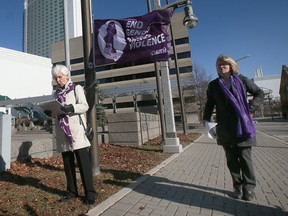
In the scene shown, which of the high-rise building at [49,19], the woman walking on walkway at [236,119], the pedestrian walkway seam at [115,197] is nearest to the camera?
the pedestrian walkway seam at [115,197]

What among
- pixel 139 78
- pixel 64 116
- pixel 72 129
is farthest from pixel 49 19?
pixel 139 78

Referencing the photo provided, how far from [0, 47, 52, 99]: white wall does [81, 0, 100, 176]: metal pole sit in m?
87.1

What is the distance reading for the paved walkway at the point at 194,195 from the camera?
10.7 ft

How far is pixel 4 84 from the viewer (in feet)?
264

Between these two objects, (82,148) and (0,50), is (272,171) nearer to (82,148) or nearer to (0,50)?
(82,148)

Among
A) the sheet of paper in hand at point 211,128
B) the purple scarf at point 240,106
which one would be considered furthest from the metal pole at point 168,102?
the purple scarf at point 240,106

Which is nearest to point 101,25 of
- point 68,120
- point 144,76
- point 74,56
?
point 68,120

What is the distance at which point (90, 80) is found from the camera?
5.09 meters

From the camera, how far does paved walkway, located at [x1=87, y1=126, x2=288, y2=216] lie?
3.26 meters

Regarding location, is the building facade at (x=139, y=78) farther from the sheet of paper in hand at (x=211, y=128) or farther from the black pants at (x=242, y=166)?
the black pants at (x=242, y=166)

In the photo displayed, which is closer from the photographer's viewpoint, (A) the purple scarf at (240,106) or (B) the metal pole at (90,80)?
(A) the purple scarf at (240,106)

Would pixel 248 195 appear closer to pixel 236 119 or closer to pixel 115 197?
pixel 236 119

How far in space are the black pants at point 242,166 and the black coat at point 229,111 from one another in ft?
0.44

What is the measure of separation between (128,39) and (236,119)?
2.99 meters
